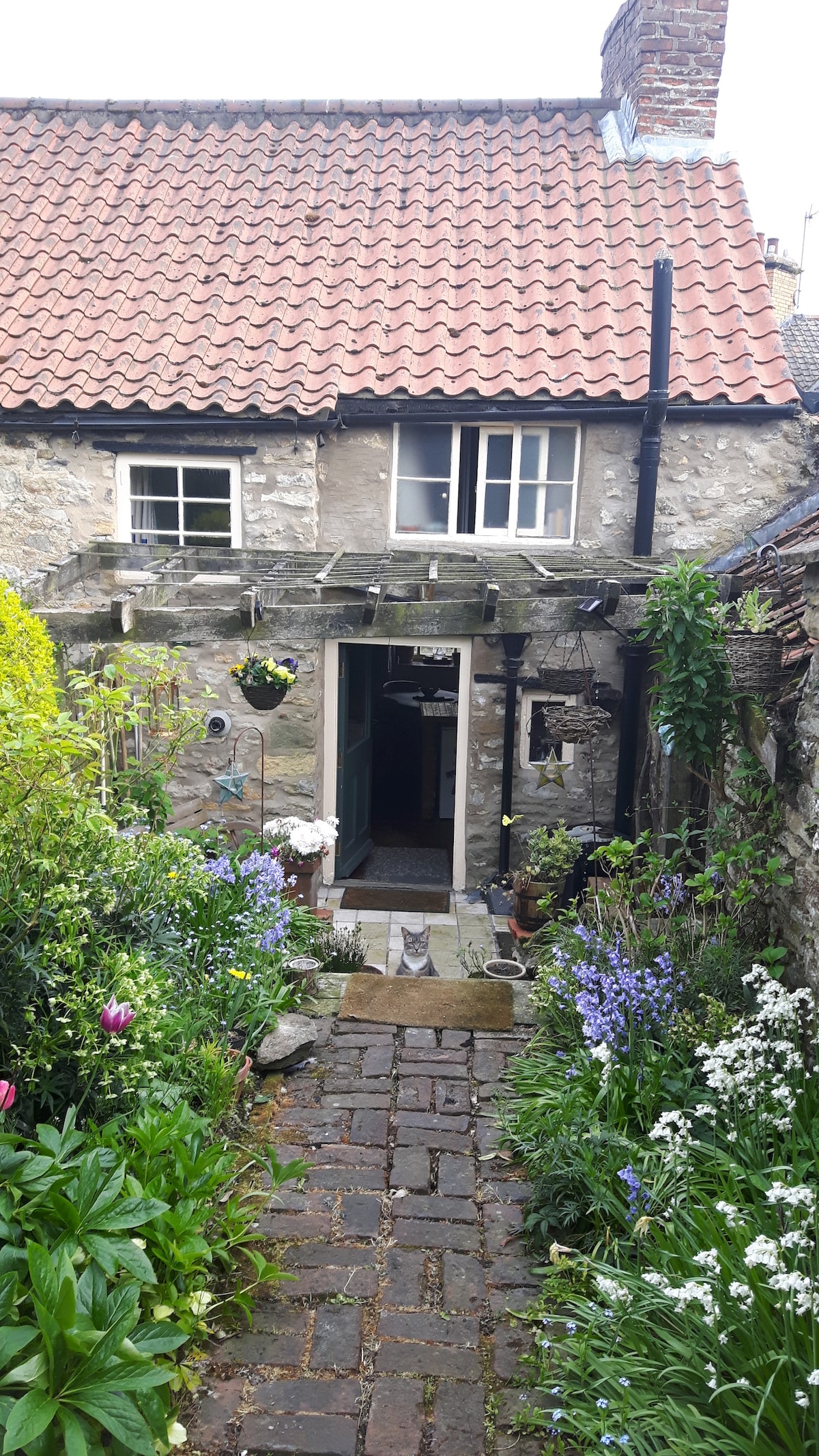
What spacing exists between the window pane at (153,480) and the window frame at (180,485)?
0.16ft

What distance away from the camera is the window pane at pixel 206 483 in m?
8.03

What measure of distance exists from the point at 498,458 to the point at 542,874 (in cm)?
343

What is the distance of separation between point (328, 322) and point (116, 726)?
16.2 ft

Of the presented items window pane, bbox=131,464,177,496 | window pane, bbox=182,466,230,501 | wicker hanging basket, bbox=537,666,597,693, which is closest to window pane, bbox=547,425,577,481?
wicker hanging basket, bbox=537,666,597,693

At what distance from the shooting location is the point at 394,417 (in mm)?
7789

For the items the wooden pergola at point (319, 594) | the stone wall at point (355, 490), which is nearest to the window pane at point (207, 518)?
the stone wall at point (355, 490)

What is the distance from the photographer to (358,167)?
9781 mm

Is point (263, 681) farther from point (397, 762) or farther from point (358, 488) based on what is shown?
point (397, 762)

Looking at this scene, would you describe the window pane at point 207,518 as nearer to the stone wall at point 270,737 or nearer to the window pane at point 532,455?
the stone wall at point 270,737

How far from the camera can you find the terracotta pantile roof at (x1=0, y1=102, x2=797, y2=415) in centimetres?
779

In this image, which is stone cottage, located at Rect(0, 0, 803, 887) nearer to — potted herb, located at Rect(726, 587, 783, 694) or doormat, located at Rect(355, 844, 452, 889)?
doormat, located at Rect(355, 844, 452, 889)

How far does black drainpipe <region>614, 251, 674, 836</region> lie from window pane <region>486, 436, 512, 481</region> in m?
1.08

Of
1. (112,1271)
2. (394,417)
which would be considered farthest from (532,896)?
(112,1271)

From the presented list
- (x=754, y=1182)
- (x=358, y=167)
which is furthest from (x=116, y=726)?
(x=358, y=167)
